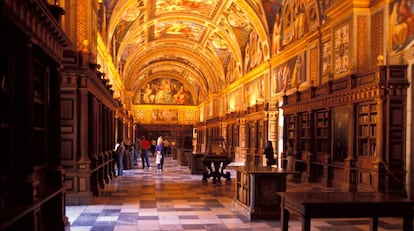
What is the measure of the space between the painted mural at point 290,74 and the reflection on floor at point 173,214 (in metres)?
5.58

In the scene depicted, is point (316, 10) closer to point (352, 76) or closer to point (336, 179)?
point (352, 76)

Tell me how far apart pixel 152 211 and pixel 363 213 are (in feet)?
17.7

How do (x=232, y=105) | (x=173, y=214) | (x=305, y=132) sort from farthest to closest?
1. (x=232, y=105)
2. (x=305, y=132)
3. (x=173, y=214)

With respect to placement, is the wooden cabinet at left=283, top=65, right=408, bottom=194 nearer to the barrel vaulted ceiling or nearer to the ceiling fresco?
the ceiling fresco

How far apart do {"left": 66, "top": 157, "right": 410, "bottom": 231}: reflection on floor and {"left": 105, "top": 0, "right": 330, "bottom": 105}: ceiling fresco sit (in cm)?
855

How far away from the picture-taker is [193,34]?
105 ft

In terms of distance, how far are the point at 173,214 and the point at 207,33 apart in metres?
22.8

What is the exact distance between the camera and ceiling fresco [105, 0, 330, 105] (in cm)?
2044

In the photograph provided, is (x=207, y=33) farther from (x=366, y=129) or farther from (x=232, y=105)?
(x=366, y=129)

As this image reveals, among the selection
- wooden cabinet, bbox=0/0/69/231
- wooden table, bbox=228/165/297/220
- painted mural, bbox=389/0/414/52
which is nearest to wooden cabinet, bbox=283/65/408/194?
painted mural, bbox=389/0/414/52

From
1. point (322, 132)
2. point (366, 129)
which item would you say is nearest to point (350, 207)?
point (366, 129)

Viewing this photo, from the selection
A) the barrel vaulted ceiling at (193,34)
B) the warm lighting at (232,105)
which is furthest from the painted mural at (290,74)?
the warm lighting at (232,105)

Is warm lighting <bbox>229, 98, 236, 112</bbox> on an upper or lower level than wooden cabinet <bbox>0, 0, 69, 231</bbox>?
upper

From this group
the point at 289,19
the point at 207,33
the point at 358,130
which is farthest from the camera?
the point at 207,33
